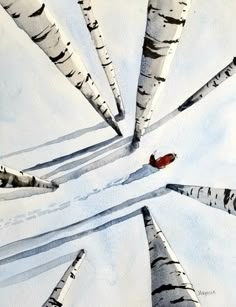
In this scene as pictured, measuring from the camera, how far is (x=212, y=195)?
39.3 inches

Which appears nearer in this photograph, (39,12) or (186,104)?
(39,12)

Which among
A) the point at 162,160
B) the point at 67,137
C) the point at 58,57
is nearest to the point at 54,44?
the point at 58,57

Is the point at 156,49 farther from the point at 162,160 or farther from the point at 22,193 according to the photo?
the point at 22,193

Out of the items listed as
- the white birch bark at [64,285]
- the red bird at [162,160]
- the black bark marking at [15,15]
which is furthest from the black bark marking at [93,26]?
the white birch bark at [64,285]

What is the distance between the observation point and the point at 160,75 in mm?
956

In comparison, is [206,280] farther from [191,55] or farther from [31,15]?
[31,15]

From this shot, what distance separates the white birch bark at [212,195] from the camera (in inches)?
38.8

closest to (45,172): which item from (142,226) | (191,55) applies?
(142,226)

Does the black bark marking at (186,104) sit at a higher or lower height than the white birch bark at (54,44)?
lower

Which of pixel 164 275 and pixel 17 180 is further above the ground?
pixel 17 180

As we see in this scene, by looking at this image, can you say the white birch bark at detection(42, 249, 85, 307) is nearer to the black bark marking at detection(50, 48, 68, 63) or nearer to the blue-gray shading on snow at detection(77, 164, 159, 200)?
the blue-gray shading on snow at detection(77, 164, 159, 200)

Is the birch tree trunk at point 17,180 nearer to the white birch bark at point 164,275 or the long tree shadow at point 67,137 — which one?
the long tree shadow at point 67,137

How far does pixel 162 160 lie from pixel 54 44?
0.78ft

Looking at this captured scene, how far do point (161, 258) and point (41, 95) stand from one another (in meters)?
0.30
